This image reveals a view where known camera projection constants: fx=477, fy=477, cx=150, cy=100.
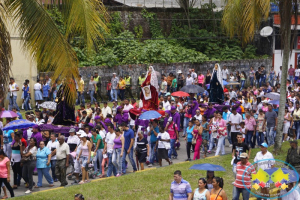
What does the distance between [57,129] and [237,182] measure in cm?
792

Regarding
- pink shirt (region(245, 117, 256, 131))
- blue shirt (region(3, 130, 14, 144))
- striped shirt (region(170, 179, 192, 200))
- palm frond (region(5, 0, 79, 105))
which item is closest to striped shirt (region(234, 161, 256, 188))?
striped shirt (region(170, 179, 192, 200))

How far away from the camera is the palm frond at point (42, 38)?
984 centimetres

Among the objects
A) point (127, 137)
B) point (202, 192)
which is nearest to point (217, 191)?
point (202, 192)

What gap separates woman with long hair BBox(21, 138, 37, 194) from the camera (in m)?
13.8

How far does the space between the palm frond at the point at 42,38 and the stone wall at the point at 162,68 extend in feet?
60.1

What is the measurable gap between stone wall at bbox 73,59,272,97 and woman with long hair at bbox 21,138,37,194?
574 inches

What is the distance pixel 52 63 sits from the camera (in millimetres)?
9820

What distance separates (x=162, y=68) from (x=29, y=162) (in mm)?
18471

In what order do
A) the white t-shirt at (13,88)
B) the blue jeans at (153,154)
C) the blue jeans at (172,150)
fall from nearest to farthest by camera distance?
the blue jeans at (153,154)
the blue jeans at (172,150)
the white t-shirt at (13,88)

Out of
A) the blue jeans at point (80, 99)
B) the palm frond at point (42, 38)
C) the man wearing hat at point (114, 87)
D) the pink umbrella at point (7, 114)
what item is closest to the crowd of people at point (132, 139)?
the pink umbrella at point (7, 114)

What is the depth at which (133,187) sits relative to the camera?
1287 cm

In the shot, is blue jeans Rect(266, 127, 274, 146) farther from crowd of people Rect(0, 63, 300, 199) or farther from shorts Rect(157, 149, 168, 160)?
shorts Rect(157, 149, 168, 160)

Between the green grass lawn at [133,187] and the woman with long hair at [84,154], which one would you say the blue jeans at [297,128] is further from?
the woman with long hair at [84,154]

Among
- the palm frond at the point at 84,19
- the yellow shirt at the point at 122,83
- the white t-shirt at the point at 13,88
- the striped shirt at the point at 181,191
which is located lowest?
the striped shirt at the point at 181,191
